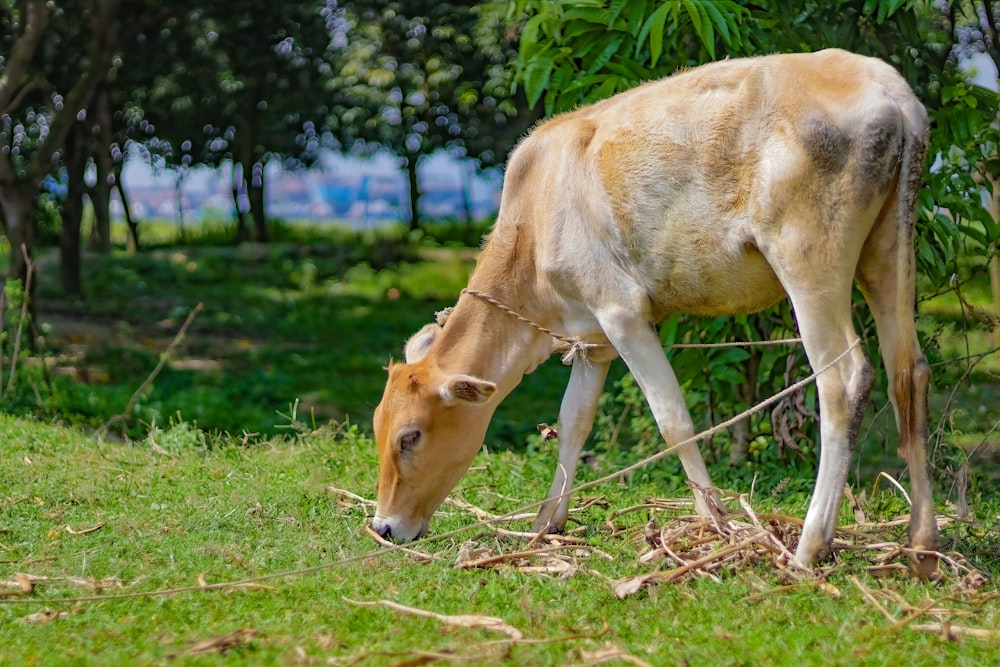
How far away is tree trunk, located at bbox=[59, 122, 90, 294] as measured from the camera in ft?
56.2

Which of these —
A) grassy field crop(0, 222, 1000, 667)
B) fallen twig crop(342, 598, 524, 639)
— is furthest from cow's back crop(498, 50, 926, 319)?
fallen twig crop(342, 598, 524, 639)

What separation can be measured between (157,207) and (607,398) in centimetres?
2827

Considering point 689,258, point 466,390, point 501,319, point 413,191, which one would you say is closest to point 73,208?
point 413,191

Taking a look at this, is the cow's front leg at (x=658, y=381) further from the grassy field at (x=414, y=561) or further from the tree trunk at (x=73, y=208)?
the tree trunk at (x=73, y=208)

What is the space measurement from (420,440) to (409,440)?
5cm

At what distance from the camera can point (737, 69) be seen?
17.8 ft

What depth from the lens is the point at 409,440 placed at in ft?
19.0

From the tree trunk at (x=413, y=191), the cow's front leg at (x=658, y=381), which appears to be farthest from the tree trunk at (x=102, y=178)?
the cow's front leg at (x=658, y=381)

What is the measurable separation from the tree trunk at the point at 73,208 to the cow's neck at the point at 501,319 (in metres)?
12.6

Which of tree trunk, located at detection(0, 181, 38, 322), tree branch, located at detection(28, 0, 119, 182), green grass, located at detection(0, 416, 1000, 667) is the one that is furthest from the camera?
tree branch, located at detection(28, 0, 119, 182)

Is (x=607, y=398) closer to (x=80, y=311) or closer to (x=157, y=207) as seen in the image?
(x=80, y=311)

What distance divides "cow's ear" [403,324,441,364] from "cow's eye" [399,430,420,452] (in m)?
0.44

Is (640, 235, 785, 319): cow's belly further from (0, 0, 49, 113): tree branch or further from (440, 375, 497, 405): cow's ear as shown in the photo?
(0, 0, 49, 113): tree branch

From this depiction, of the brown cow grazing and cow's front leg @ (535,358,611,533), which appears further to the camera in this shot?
cow's front leg @ (535,358,611,533)
